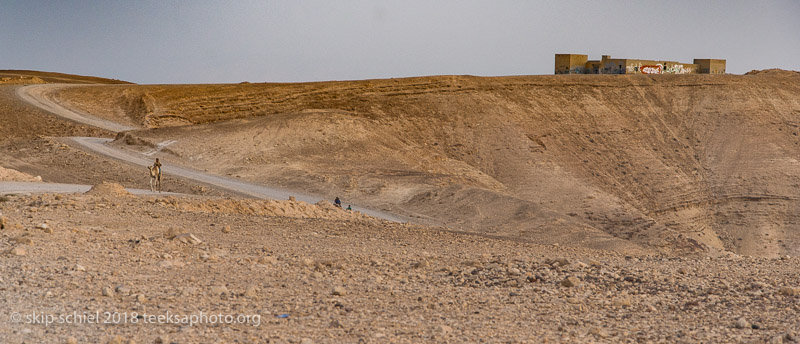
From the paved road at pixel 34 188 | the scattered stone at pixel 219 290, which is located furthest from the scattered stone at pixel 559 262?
the paved road at pixel 34 188

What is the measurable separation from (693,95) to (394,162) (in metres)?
25.1

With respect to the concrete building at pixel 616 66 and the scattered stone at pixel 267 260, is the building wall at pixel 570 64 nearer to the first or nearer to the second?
the concrete building at pixel 616 66

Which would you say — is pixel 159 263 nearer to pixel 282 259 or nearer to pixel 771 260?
pixel 282 259

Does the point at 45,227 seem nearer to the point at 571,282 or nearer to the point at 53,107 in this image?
the point at 571,282

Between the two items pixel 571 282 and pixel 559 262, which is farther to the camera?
pixel 559 262

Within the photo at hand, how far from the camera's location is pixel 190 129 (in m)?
41.8

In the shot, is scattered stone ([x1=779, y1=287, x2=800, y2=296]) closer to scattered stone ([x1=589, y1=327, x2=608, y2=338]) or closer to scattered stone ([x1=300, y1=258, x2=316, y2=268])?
scattered stone ([x1=589, y1=327, x2=608, y2=338])

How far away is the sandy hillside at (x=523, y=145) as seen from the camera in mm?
33750

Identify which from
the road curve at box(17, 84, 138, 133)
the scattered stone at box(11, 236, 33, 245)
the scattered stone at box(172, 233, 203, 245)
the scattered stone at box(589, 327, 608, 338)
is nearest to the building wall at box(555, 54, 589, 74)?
the road curve at box(17, 84, 138, 133)

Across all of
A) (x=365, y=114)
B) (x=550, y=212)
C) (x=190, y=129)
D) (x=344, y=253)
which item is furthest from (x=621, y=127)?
(x=344, y=253)

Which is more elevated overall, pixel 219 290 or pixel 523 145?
pixel 523 145

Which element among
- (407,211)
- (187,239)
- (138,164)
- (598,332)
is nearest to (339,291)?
(598,332)

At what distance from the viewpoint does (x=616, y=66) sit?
57.4 metres

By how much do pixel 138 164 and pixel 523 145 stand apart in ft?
68.4
